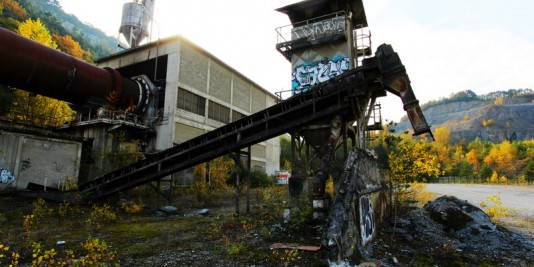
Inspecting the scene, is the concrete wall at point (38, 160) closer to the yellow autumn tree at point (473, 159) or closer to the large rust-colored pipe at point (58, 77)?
the large rust-colored pipe at point (58, 77)

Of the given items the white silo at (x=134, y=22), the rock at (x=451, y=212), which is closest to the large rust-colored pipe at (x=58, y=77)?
the white silo at (x=134, y=22)

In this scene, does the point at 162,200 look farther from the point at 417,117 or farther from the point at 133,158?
the point at 417,117

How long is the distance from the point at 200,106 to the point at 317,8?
1491 centimetres

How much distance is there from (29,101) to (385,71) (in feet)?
110

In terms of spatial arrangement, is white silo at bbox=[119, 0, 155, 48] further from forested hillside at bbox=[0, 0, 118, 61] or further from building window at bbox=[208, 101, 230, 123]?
forested hillside at bbox=[0, 0, 118, 61]

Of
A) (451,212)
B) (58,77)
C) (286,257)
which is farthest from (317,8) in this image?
(58,77)

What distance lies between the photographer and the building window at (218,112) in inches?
1155

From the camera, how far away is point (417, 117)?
9367mm

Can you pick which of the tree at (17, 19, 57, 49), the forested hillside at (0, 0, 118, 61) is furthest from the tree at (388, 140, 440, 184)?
the forested hillside at (0, 0, 118, 61)

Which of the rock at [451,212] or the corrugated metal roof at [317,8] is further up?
the corrugated metal roof at [317,8]

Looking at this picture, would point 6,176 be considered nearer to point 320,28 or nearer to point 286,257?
point 286,257

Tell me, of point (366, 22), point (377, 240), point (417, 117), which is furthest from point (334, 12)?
point (377, 240)

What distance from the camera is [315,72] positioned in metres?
16.1

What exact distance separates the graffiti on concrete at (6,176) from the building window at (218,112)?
50.6 feet
